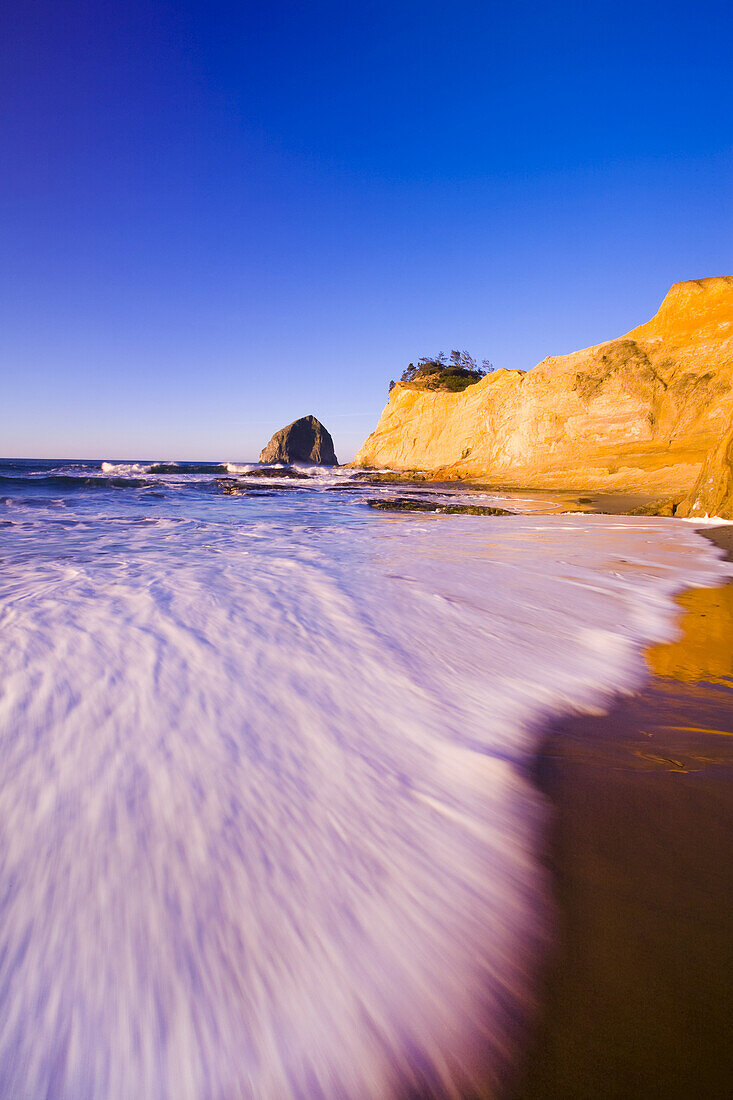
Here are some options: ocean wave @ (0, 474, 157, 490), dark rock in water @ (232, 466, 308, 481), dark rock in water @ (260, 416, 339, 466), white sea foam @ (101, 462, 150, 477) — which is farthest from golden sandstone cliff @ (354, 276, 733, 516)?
dark rock in water @ (260, 416, 339, 466)

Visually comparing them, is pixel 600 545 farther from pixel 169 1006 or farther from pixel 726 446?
pixel 169 1006

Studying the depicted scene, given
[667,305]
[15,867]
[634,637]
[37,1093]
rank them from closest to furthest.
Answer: [37,1093], [15,867], [634,637], [667,305]

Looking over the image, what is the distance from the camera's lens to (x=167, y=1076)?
0.79 m

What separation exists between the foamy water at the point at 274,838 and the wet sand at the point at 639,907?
0.26 feet

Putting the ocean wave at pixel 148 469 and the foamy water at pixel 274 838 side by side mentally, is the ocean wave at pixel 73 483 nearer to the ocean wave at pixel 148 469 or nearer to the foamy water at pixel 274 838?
the ocean wave at pixel 148 469

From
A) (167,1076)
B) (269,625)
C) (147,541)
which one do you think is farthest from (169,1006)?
(147,541)

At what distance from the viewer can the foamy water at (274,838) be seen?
84cm

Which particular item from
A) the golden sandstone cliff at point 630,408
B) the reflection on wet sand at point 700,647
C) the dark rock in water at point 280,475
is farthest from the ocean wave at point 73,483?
the reflection on wet sand at point 700,647

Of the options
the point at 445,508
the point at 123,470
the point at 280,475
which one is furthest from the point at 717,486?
the point at 123,470

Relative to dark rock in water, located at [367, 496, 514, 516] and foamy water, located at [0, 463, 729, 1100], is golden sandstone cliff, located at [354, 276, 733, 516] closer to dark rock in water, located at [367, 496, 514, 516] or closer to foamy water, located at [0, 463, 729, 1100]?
dark rock in water, located at [367, 496, 514, 516]

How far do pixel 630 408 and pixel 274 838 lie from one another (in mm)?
25646

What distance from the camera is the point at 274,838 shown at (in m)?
1.30

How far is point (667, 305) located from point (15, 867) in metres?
30.2

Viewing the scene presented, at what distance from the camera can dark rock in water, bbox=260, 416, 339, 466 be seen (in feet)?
294
